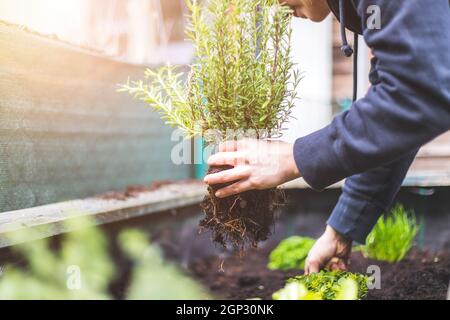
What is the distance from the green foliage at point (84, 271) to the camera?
1.72 meters

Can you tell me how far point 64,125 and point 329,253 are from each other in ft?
5.11

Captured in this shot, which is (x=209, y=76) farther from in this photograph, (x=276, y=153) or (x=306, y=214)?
(x=306, y=214)

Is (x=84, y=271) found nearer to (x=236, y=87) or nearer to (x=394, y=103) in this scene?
(x=236, y=87)

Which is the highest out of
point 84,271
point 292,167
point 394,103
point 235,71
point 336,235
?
point 235,71

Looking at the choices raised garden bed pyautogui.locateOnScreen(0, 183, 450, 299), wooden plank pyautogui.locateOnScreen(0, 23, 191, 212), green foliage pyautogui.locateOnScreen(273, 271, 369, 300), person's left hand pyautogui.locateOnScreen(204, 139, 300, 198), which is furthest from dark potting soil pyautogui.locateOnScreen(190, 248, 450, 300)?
wooden plank pyautogui.locateOnScreen(0, 23, 191, 212)

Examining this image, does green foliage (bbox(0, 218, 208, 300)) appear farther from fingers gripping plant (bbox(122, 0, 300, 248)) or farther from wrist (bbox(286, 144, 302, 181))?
wrist (bbox(286, 144, 302, 181))

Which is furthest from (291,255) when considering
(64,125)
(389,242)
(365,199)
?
(64,125)

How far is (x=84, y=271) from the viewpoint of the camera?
6.97 ft

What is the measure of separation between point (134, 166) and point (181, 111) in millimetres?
1769

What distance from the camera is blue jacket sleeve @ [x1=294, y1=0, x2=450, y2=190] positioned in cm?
95

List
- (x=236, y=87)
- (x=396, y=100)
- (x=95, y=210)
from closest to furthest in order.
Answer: (x=396, y=100) → (x=236, y=87) → (x=95, y=210)

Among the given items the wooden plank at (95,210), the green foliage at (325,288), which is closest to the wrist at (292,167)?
the green foliage at (325,288)

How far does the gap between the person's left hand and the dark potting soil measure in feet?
1.53
